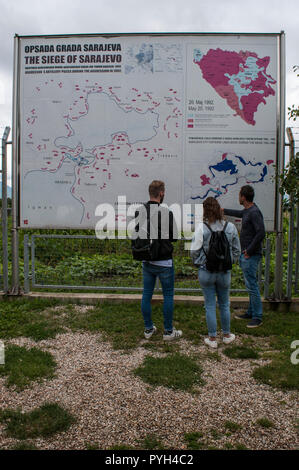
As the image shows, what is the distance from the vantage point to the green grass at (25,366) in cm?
367

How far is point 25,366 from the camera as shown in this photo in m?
3.95

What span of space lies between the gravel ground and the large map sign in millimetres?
2632

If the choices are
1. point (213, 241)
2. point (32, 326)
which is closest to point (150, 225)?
point (213, 241)

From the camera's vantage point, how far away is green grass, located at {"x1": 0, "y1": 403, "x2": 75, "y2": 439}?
2.87m


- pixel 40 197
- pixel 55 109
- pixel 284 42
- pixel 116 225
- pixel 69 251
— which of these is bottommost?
pixel 69 251

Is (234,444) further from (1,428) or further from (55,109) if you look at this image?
(55,109)

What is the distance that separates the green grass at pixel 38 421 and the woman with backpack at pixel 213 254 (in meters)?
2.08

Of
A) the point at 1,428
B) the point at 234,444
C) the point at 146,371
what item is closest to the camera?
the point at 234,444

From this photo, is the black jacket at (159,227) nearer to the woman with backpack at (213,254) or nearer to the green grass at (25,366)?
the woman with backpack at (213,254)

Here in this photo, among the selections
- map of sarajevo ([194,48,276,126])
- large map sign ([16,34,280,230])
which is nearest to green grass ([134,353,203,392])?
large map sign ([16,34,280,230])

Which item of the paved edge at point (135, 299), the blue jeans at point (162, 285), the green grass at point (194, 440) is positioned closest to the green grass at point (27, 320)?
the paved edge at point (135, 299)

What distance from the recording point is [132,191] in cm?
591

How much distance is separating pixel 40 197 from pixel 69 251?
1.28 meters

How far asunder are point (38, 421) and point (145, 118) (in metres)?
4.36
